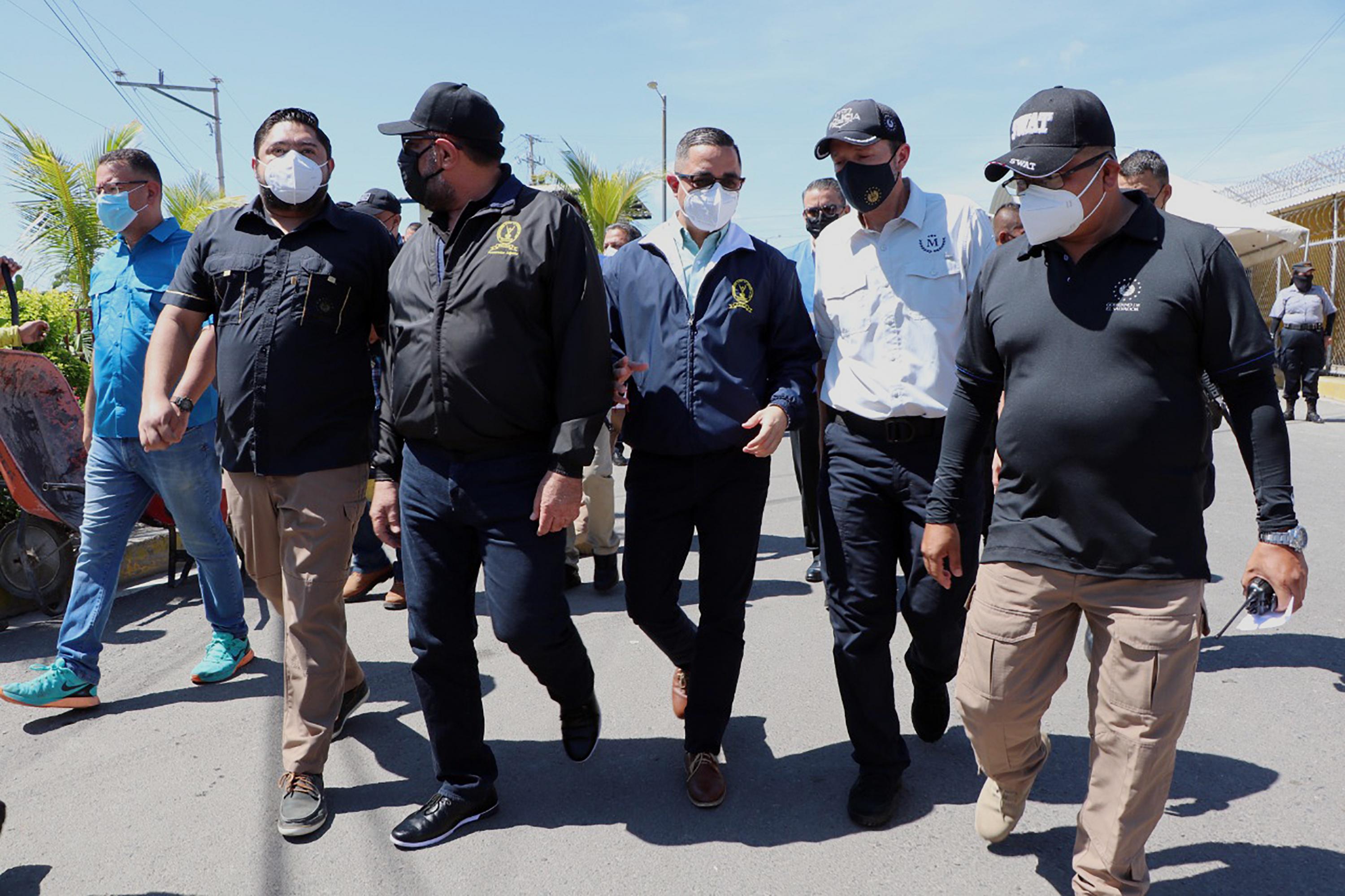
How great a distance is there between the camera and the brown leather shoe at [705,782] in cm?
324

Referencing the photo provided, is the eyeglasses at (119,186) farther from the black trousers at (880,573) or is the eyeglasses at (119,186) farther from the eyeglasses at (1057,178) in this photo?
the eyeglasses at (1057,178)

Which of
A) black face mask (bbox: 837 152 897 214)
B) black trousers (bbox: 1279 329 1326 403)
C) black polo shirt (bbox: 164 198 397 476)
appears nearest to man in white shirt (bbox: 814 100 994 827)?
black face mask (bbox: 837 152 897 214)

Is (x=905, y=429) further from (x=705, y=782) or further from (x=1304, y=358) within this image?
(x=1304, y=358)

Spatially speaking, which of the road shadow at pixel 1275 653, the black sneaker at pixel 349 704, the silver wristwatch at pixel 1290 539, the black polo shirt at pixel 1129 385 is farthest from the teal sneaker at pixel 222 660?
the road shadow at pixel 1275 653

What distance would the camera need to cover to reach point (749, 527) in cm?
332

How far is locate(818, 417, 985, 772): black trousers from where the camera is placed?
10.3ft

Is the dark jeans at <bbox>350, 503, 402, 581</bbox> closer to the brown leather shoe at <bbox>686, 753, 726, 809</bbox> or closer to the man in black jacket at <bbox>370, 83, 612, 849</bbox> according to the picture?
the man in black jacket at <bbox>370, 83, 612, 849</bbox>

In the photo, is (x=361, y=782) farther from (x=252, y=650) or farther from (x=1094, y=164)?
(x=1094, y=164)

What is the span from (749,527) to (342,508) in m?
1.41

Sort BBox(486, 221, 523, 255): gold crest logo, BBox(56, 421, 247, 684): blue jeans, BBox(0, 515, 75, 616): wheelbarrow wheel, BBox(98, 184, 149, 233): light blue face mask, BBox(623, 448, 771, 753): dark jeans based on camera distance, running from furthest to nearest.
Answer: BBox(0, 515, 75, 616): wheelbarrow wheel, BBox(98, 184, 149, 233): light blue face mask, BBox(56, 421, 247, 684): blue jeans, BBox(623, 448, 771, 753): dark jeans, BBox(486, 221, 523, 255): gold crest logo

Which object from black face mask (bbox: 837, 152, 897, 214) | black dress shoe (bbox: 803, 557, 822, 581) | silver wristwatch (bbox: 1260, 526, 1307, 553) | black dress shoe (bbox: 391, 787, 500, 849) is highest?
black face mask (bbox: 837, 152, 897, 214)

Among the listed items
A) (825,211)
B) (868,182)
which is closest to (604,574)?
(825,211)

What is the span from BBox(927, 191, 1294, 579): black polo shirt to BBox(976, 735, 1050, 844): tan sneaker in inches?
29.5

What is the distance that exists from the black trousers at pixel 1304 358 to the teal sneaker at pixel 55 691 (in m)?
14.2
